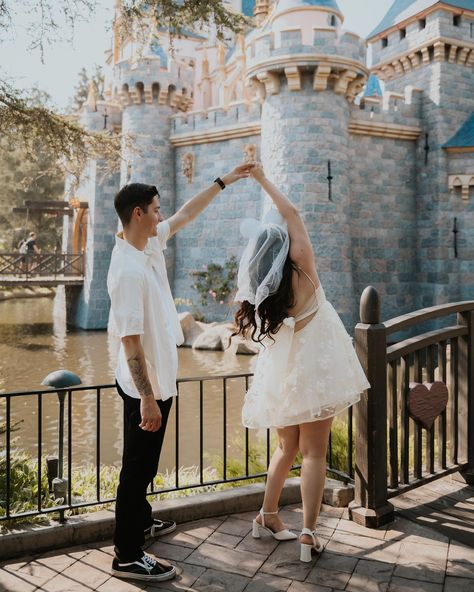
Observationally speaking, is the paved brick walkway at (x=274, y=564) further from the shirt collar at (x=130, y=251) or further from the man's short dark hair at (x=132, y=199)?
the man's short dark hair at (x=132, y=199)

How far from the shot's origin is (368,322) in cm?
277

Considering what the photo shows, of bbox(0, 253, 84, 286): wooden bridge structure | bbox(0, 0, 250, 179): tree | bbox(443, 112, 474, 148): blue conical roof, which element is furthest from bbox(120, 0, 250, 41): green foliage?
bbox(0, 253, 84, 286): wooden bridge structure

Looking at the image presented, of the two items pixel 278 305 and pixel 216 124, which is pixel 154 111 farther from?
pixel 278 305

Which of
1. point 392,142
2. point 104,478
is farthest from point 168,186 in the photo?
point 104,478

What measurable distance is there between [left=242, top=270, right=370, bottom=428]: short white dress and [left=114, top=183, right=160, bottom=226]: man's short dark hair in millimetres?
712

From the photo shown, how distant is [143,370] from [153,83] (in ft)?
46.9

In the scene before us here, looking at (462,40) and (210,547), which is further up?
(462,40)

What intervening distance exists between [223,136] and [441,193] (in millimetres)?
5358

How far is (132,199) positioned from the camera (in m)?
2.32

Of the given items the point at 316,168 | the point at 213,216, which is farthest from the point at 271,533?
the point at 213,216

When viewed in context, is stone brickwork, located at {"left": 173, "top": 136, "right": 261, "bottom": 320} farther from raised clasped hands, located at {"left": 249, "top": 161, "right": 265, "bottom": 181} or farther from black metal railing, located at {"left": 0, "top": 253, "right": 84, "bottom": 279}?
raised clasped hands, located at {"left": 249, "top": 161, "right": 265, "bottom": 181}

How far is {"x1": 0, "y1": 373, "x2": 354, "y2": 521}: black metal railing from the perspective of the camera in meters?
2.73

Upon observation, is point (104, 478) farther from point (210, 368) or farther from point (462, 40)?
point (462, 40)

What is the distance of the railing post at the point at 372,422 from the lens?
2.75m
